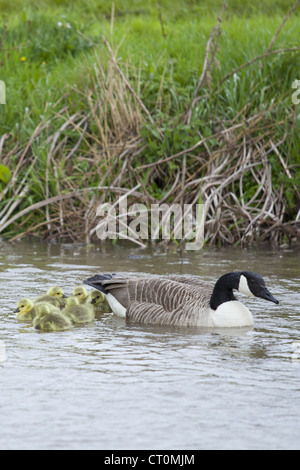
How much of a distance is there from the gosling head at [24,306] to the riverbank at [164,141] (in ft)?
13.0

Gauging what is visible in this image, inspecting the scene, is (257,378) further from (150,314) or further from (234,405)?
(150,314)

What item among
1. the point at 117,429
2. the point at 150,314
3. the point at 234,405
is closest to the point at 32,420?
the point at 117,429

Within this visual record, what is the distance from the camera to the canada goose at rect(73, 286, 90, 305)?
7410mm

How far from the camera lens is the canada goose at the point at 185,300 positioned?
6.63m

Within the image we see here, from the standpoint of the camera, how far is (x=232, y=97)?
37.2 feet

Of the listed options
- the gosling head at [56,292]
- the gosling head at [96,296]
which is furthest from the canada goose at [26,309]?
the gosling head at [96,296]

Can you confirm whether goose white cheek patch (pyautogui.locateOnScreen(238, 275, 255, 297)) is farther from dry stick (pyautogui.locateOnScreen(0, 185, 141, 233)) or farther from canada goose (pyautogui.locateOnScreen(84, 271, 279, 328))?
dry stick (pyautogui.locateOnScreen(0, 185, 141, 233))

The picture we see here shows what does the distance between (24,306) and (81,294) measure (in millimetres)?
839

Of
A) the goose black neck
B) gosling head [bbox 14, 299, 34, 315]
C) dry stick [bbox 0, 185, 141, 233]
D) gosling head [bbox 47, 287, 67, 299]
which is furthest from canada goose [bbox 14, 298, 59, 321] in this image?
dry stick [bbox 0, 185, 141, 233]

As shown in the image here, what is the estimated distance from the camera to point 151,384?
16.5ft

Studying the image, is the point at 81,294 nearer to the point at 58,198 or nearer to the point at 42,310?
the point at 42,310

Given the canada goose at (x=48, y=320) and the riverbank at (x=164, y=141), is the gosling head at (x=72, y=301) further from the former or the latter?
the riverbank at (x=164, y=141)

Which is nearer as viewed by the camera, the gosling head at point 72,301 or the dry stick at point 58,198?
the gosling head at point 72,301

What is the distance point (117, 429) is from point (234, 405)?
0.77 m
